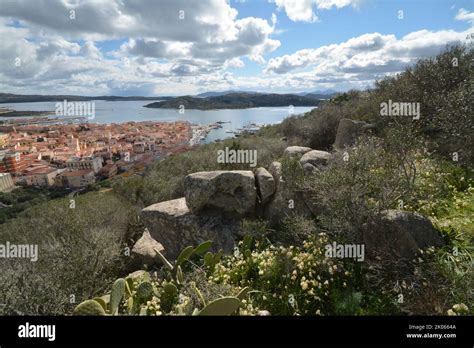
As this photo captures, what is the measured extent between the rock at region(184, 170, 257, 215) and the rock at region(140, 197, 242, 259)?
9.1 inches

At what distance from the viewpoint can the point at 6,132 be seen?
5.73 metres

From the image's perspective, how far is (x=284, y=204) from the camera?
6.06 m

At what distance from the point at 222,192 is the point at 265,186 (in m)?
0.99

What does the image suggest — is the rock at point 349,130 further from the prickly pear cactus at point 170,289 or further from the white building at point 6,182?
the white building at point 6,182

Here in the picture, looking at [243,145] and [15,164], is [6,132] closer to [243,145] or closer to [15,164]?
[15,164]


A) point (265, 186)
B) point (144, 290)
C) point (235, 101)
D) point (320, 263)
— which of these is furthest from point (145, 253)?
point (235, 101)

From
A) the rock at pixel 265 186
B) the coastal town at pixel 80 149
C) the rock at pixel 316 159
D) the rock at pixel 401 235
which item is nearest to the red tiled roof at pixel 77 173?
the coastal town at pixel 80 149

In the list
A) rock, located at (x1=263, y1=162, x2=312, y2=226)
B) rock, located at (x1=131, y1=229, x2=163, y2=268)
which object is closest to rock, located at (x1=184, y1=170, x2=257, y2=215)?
rock, located at (x1=263, y1=162, x2=312, y2=226)

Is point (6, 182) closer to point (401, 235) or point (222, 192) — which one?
point (222, 192)

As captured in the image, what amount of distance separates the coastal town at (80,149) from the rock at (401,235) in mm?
6294

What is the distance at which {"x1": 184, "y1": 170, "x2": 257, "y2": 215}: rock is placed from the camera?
19.6ft

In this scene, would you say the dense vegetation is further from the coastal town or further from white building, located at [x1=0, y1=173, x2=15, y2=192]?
white building, located at [x1=0, y1=173, x2=15, y2=192]

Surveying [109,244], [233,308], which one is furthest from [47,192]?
[233,308]

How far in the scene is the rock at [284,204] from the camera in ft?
19.6
